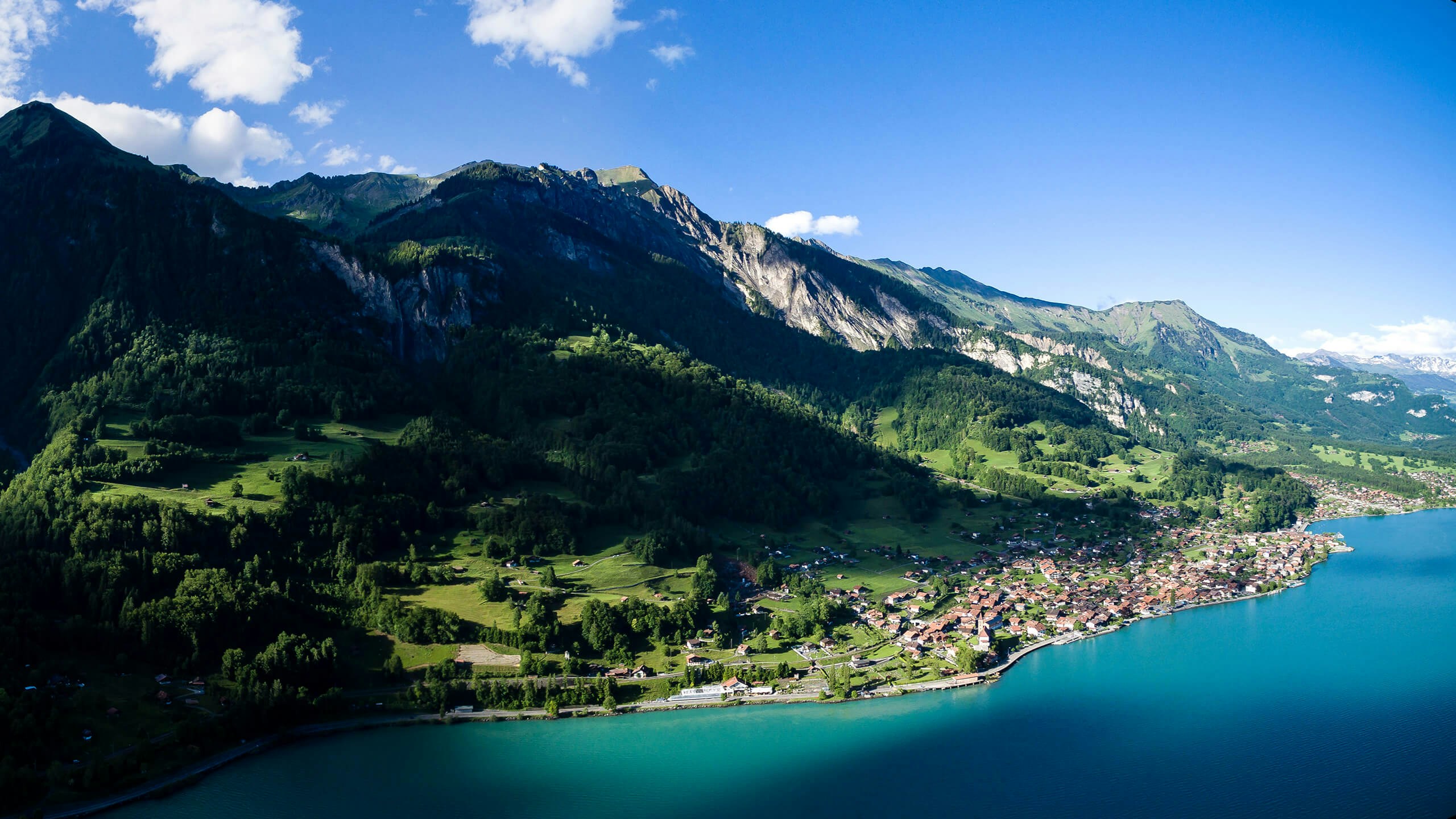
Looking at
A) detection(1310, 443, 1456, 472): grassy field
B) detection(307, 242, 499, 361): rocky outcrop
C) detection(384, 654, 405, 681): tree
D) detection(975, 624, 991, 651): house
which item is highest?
detection(307, 242, 499, 361): rocky outcrop

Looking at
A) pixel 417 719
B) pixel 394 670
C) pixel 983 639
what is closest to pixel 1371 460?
pixel 983 639

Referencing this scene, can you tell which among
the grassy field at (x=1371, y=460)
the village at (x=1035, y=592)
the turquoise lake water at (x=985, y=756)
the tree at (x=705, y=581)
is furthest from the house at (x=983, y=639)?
the grassy field at (x=1371, y=460)

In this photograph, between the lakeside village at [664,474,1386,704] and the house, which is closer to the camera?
the lakeside village at [664,474,1386,704]

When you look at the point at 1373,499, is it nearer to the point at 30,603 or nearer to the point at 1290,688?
the point at 1290,688

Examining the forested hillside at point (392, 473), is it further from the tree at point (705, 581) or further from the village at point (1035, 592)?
the village at point (1035, 592)

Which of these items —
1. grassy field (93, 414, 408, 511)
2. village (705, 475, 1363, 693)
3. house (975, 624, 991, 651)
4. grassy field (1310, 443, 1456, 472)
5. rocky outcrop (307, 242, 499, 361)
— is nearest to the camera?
village (705, 475, 1363, 693)

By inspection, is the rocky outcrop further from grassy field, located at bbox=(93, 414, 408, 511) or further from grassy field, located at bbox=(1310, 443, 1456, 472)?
grassy field, located at bbox=(1310, 443, 1456, 472)

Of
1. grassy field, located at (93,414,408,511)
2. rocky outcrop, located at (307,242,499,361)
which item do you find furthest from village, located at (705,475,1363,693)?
rocky outcrop, located at (307,242,499,361)
